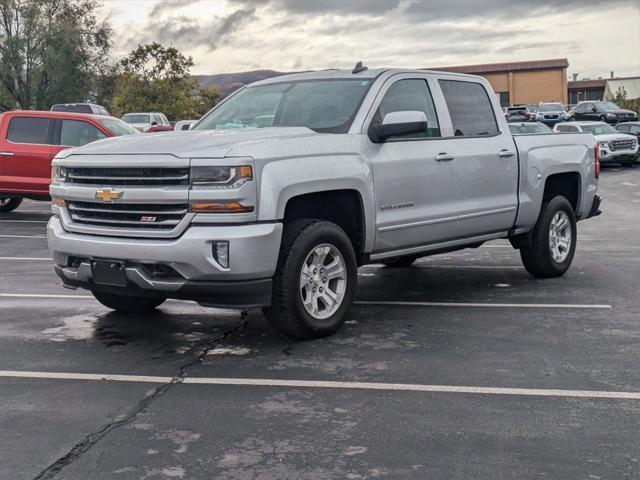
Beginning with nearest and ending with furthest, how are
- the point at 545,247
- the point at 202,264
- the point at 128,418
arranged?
the point at 128,418
the point at 202,264
the point at 545,247

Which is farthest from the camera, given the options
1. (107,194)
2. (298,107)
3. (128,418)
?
(298,107)

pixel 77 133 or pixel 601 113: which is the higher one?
pixel 601 113

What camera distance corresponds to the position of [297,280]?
20.6 ft

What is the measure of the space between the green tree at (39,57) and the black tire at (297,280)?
46163mm

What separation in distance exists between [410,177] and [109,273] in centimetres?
259

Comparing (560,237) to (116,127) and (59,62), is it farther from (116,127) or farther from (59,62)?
(59,62)

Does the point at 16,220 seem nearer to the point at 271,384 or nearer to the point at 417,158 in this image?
the point at 417,158

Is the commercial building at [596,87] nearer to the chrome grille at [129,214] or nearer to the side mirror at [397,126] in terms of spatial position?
the side mirror at [397,126]

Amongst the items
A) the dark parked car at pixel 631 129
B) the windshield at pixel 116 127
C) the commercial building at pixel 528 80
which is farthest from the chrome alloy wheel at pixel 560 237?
the commercial building at pixel 528 80

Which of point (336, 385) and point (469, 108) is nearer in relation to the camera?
point (336, 385)

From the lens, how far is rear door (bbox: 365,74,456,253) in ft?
23.3

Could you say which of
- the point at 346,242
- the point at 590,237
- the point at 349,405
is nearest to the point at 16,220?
the point at 590,237

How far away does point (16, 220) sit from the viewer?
639 inches

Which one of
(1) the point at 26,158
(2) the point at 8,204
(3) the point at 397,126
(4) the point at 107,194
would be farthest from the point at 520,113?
(4) the point at 107,194
